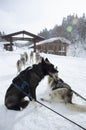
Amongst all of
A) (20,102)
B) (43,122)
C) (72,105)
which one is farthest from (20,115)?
(72,105)

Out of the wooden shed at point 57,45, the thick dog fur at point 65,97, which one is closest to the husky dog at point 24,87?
the thick dog fur at point 65,97

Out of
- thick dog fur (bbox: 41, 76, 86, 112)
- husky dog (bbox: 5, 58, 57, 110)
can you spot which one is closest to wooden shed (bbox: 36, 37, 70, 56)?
thick dog fur (bbox: 41, 76, 86, 112)

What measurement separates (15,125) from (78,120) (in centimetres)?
115

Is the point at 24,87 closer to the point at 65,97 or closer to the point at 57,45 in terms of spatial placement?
the point at 65,97

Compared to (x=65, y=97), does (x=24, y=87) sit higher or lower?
higher

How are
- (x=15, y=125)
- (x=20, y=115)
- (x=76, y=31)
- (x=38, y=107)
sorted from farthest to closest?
(x=76, y=31), (x=38, y=107), (x=20, y=115), (x=15, y=125)

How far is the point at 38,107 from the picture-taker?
3.70 m

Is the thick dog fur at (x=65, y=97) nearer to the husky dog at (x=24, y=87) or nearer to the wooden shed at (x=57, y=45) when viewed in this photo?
the husky dog at (x=24, y=87)

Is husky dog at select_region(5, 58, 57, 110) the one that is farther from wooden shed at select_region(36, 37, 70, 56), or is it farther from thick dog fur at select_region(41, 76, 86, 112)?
wooden shed at select_region(36, 37, 70, 56)

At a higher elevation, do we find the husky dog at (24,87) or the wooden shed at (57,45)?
the wooden shed at (57,45)

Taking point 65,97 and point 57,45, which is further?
point 57,45

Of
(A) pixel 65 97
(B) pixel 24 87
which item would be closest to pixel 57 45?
(A) pixel 65 97

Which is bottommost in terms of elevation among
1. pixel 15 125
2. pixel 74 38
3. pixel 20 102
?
pixel 15 125

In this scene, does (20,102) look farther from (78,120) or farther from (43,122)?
(78,120)
